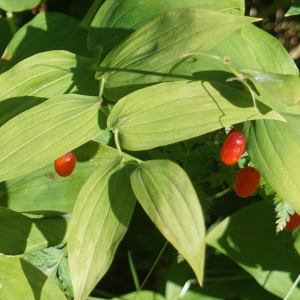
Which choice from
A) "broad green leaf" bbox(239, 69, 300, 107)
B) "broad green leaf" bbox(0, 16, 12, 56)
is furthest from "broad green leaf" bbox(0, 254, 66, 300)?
"broad green leaf" bbox(0, 16, 12, 56)

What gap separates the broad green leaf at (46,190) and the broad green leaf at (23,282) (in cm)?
16

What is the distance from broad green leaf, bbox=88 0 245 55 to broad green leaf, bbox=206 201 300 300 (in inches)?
24.8

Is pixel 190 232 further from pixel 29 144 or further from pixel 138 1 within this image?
pixel 138 1

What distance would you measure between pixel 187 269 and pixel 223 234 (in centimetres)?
18

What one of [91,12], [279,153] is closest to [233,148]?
[279,153]

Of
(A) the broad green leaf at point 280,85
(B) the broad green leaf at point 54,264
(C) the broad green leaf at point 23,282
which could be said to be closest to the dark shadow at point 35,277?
(C) the broad green leaf at point 23,282

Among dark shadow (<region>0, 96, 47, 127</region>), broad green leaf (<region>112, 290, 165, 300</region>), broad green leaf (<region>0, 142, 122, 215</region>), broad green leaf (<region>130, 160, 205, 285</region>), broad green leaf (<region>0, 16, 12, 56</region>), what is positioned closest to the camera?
broad green leaf (<region>130, 160, 205, 285</region>)

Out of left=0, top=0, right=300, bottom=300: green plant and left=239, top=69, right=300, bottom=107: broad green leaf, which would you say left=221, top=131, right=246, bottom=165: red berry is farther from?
left=239, top=69, right=300, bottom=107: broad green leaf

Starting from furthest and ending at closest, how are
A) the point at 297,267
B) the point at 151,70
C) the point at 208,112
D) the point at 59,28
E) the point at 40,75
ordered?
the point at 59,28 < the point at 297,267 < the point at 40,75 < the point at 151,70 < the point at 208,112

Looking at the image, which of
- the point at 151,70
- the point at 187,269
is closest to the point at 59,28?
the point at 151,70

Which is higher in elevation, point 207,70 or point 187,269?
point 207,70

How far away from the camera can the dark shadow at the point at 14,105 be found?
4.04ft

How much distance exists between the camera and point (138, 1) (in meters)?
1.31

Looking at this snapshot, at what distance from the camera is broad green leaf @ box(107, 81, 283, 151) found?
0.96 m
